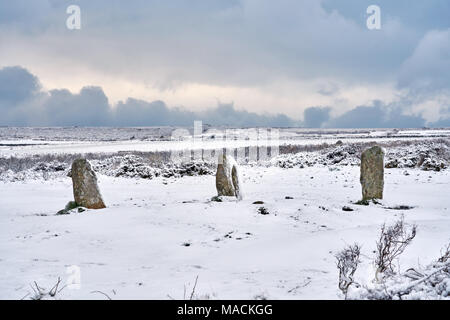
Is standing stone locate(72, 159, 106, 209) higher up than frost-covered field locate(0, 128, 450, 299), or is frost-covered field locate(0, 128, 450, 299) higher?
standing stone locate(72, 159, 106, 209)

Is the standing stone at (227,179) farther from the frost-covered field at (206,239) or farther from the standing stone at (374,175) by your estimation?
the standing stone at (374,175)

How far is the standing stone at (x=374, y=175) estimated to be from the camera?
11.6 metres

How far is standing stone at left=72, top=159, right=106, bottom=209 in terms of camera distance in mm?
10250

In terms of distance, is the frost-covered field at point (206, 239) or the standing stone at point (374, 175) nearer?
the frost-covered field at point (206, 239)

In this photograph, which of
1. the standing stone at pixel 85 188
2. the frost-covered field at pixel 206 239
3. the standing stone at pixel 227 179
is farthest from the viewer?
the standing stone at pixel 227 179

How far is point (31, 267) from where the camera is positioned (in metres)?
5.21

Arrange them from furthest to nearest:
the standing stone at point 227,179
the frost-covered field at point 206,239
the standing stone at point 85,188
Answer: the standing stone at point 227,179 → the standing stone at point 85,188 → the frost-covered field at point 206,239

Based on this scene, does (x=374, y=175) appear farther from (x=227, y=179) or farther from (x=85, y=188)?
(x=85, y=188)

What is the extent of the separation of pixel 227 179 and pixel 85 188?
4.58m

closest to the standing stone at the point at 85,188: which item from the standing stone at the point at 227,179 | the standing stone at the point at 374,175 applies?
the standing stone at the point at 227,179

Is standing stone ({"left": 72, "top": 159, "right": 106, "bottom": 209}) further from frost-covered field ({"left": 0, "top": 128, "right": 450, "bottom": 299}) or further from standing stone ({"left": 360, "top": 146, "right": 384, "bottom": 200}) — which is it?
standing stone ({"left": 360, "top": 146, "right": 384, "bottom": 200})

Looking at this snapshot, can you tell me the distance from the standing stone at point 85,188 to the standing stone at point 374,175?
8940 millimetres

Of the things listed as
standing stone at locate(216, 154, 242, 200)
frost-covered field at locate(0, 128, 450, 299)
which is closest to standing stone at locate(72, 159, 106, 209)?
frost-covered field at locate(0, 128, 450, 299)

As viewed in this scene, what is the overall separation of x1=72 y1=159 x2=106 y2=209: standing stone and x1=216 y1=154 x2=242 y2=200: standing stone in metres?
3.93
